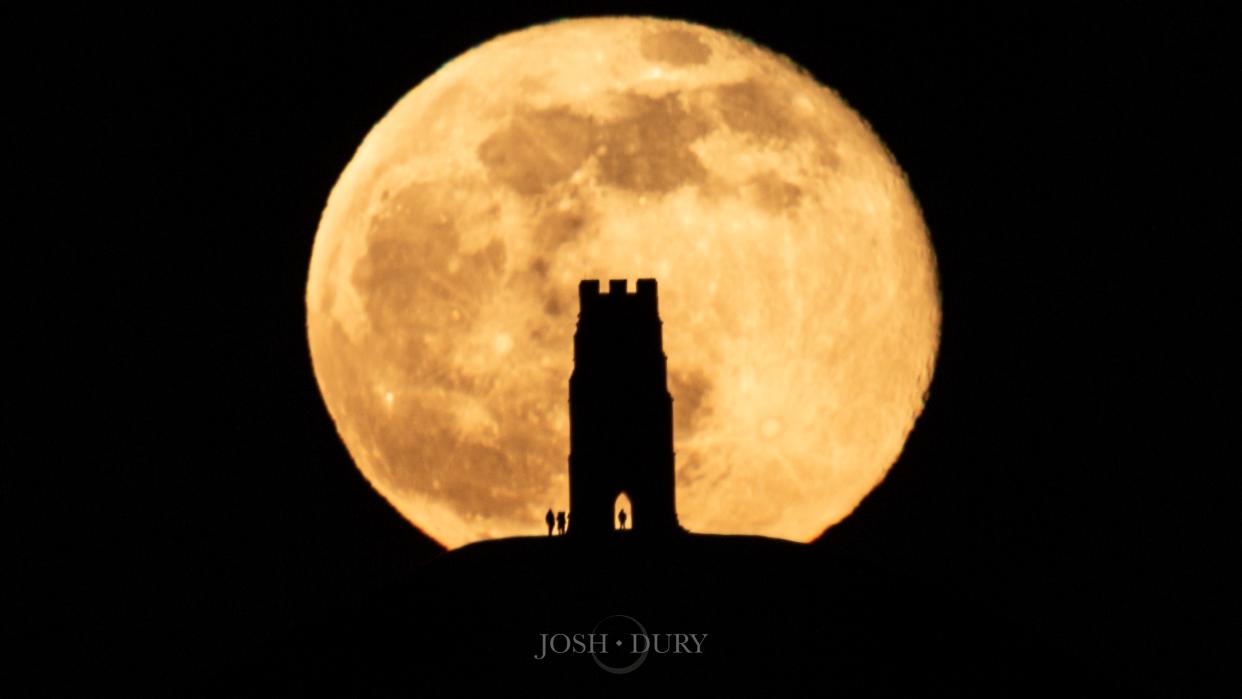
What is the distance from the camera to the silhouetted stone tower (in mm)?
52000

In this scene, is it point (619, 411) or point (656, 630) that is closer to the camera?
point (656, 630)

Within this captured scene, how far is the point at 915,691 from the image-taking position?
47.5 m

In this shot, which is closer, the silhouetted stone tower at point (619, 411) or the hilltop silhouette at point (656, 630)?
the hilltop silhouette at point (656, 630)

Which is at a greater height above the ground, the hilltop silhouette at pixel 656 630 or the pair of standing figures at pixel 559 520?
the pair of standing figures at pixel 559 520

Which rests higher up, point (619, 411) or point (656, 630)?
point (619, 411)

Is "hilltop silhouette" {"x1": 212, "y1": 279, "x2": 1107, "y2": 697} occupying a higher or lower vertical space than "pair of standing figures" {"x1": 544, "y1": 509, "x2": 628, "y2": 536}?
lower

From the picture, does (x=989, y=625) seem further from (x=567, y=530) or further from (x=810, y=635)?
(x=567, y=530)

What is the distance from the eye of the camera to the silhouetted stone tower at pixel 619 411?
171 feet

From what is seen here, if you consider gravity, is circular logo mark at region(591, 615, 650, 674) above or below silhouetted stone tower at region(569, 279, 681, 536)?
below

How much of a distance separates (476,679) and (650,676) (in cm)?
433

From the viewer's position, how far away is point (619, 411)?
5212 centimetres

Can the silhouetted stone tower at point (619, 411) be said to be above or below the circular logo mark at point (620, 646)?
above

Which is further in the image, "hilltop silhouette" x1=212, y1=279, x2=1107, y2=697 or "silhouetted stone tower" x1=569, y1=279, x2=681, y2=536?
"silhouetted stone tower" x1=569, y1=279, x2=681, y2=536

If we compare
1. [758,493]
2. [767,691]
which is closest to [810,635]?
[767,691]
